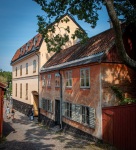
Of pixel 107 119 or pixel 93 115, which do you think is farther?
pixel 93 115

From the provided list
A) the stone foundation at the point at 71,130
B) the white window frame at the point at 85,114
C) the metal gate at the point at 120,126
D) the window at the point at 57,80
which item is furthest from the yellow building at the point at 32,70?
the metal gate at the point at 120,126

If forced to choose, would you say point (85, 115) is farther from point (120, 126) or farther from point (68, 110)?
point (120, 126)

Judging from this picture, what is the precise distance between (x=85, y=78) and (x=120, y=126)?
4590 millimetres

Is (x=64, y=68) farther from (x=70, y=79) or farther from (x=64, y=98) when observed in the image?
(x=64, y=98)

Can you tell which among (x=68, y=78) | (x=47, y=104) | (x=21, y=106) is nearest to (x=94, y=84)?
(x=68, y=78)

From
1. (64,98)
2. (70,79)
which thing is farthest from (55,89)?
(70,79)

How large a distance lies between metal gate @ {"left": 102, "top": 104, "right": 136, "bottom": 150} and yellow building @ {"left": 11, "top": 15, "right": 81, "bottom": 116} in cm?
1313

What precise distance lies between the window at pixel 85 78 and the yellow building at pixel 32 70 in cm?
898

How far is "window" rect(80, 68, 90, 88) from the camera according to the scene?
14992mm

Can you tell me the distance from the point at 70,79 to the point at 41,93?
28.0ft

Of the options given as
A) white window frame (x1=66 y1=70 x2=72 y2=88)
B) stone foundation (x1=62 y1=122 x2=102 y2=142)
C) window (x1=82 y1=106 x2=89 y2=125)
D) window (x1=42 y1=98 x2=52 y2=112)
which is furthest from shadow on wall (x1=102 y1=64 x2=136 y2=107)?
window (x1=42 y1=98 x2=52 y2=112)

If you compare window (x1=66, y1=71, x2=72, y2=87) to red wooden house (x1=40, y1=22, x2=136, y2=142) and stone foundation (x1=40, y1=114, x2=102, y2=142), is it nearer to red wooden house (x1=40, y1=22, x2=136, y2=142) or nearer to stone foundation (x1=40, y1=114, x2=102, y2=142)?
red wooden house (x1=40, y1=22, x2=136, y2=142)

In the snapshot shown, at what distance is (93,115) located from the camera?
1402 centimetres

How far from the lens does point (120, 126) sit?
12.2 meters
